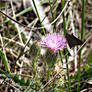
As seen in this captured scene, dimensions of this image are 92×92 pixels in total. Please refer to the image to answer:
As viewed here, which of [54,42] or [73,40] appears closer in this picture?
[73,40]

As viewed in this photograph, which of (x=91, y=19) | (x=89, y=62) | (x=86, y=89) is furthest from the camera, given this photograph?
(x=91, y=19)

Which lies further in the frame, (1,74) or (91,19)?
(91,19)

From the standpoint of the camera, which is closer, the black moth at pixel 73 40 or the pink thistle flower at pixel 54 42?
the black moth at pixel 73 40

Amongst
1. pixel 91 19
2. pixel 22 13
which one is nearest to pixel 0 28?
pixel 22 13

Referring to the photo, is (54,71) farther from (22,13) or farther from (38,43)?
(22,13)

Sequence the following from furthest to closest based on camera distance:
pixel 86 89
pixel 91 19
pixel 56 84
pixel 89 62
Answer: pixel 91 19
pixel 89 62
pixel 86 89
pixel 56 84

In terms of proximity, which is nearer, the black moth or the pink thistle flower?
the black moth

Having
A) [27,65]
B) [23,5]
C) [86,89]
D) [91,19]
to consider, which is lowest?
[86,89]

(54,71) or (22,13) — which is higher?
(22,13)
